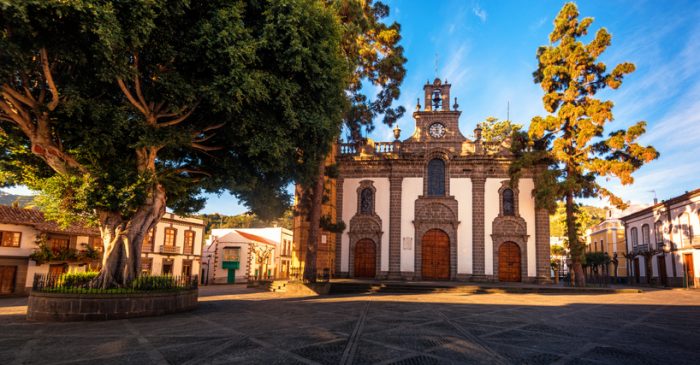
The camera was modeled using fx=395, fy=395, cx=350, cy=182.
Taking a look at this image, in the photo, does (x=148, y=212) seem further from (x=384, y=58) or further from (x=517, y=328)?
(x=384, y=58)

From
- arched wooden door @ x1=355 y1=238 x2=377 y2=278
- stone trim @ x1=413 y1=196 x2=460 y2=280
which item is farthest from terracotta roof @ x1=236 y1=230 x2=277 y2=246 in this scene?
stone trim @ x1=413 y1=196 x2=460 y2=280

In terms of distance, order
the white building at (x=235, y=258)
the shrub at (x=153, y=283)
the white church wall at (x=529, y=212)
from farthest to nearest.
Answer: the white building at (x=235, y=258) → the white church wall at (x=529, y=212) → the shrub at (x=153, y=283)

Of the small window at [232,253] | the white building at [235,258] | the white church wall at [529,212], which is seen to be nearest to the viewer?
the white church wall at [529,212]

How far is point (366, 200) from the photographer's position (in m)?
27.6

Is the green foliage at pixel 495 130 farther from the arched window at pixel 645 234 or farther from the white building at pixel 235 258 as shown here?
the white building at pixel 235 258

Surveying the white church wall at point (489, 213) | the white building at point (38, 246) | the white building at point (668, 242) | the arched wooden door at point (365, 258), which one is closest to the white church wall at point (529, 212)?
the white church wall at point (489, 213)

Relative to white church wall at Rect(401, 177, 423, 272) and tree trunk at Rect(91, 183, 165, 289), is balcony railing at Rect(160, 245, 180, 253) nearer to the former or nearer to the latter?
white church wall at Rect(401, 177, 423, 272)

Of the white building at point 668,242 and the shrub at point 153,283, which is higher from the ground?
the white building at point 668,242

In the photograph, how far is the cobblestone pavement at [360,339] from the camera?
19.7 ft

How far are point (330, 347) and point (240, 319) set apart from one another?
428 cm

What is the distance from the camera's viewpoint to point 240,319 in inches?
397

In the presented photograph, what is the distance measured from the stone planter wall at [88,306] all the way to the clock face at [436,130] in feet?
70.4

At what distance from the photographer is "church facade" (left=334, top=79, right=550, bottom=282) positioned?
83.9ft

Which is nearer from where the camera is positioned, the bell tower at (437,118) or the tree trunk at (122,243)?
the tree trunk at (122,243)
